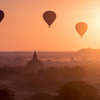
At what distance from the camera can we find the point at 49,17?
2261 inches

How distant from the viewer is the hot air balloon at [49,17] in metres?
56.9

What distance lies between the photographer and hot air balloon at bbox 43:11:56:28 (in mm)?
56944

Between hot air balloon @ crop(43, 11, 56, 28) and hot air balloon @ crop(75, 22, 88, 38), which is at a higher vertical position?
hot air balloon @ crop(43, 11, 56, 28)

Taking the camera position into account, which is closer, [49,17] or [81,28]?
[49,17]

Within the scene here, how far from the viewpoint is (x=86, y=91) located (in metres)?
39.3

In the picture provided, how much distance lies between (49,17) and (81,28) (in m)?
8.52

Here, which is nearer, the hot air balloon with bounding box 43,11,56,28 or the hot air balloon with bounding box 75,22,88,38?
the hot air balloon with bounding box 43,11,56,28

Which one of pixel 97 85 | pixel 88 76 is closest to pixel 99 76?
pixel 88 76

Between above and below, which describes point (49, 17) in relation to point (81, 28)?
above

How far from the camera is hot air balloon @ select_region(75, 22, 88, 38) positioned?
2398 inches

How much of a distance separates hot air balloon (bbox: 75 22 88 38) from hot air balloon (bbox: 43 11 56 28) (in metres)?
7.01

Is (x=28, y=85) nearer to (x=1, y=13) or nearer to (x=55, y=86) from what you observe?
(x=55, y=86)

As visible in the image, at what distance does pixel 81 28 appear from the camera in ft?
201

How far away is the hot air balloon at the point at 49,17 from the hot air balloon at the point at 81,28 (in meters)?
7.01
